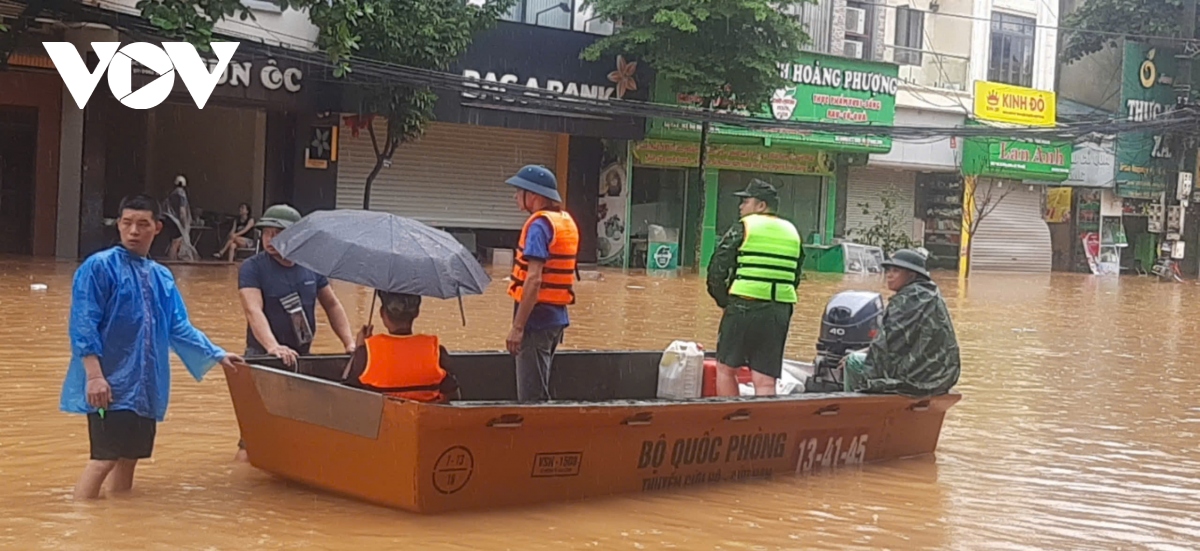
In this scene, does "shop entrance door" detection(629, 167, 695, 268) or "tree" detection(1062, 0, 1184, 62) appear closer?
"shop entrance door" detection(629, 167, 695, 268)

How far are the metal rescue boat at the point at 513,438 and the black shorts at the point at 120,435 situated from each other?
614 mm

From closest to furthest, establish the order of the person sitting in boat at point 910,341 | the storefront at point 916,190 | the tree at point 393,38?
the person sitting in boat at point 910,341, the tree at point 393,38, the storefront at point 916,190

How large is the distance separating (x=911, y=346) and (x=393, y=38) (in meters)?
15.2

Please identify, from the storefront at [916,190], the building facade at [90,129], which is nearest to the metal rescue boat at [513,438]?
the building facade at [90,129]

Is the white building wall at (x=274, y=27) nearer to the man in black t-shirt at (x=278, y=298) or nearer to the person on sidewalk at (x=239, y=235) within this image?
the person on sidewalk at (x=239, y=235)

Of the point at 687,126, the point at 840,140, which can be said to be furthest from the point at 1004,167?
the point at 687,126

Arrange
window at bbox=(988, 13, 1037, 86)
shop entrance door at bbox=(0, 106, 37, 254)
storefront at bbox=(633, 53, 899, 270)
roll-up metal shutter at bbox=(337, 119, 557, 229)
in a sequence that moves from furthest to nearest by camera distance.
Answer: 1. window at bbox=(988, 13, 1037, 86)
2. storefront at bbox=(633, 53, 899, 270)
3. roll-up metal shutter at bbox=(337, 119, 557, 229)
4. shop entrance door at bbox=(0, 106, 37, 254)

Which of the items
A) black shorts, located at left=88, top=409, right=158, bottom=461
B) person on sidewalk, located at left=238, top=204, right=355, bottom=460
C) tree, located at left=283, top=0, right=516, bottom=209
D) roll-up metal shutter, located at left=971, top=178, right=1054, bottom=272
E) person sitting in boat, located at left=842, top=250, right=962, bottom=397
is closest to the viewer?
black shorts, located at left=88, top=409, right=158, bottom=461

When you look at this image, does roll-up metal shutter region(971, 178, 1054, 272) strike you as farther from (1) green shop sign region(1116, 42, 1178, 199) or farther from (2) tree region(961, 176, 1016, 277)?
(1) green shop sign region(1116, 42, 1178, 199)

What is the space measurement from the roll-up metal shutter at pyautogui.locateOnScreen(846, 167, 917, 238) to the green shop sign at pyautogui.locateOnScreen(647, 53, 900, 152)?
214cm

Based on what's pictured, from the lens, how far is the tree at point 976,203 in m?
35.4

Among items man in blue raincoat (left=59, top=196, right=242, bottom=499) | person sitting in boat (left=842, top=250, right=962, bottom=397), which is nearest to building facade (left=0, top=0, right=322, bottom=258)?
person sitting in boat (left=842, top=250, right=962, bottom=397)

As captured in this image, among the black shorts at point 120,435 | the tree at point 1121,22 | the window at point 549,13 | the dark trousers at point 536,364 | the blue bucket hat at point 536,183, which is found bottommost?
the black shorts at point 120,435

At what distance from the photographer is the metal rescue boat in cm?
593
